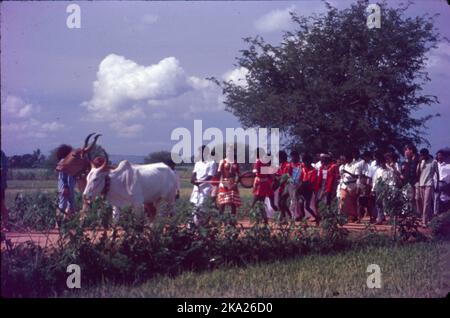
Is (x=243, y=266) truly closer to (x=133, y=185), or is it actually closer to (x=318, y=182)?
(x=133, y=185)

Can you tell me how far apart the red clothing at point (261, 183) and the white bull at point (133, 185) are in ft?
4.80

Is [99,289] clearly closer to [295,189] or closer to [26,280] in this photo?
[26,280]

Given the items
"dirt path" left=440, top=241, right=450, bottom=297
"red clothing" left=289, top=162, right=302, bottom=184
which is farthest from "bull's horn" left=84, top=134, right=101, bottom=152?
"dirt path" left=440, top=241, right=450, bottom=297

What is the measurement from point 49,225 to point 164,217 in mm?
1411

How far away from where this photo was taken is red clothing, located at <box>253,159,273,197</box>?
10.3m

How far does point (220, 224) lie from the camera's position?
302 inches

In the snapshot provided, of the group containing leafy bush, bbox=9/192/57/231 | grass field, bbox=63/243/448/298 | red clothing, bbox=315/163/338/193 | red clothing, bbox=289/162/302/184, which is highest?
red clothing, bbox=289/162/302/184

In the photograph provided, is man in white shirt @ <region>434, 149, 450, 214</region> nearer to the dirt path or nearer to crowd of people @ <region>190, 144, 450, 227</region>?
crowd of people @ <region>190, 144, 450, 227</region>

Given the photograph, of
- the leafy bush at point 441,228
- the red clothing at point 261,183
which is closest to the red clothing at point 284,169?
the red clothing at point 261,183

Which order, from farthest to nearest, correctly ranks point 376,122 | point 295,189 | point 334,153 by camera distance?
1. point 376,122
2. point 334,153
3. point 295,189

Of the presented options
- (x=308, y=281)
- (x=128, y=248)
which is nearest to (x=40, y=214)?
(x=128, y=248)

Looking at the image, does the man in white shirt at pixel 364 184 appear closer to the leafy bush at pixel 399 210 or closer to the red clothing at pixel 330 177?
the red clothing at pixel 330 177

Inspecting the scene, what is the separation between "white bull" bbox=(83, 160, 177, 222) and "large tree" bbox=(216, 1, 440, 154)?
13.0 feet
